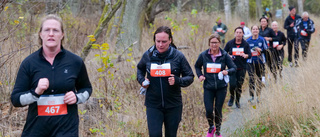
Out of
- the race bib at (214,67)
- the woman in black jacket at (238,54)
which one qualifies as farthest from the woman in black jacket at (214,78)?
the woman in black jacket at (238,54)

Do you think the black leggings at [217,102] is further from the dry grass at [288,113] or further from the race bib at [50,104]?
the race bib at [50,104]

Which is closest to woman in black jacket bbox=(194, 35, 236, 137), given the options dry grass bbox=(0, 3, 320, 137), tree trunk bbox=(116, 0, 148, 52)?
dry grass bbox=(0, 3, 320, 137)

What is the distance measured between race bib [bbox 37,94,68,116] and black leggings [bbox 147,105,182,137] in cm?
153

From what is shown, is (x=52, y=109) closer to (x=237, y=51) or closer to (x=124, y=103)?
(x=124, y=103)

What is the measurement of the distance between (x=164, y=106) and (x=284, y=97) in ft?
7.43

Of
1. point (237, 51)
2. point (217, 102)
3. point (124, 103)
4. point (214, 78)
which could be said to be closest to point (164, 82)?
point (214, 78)

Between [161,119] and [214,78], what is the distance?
2.06 metres

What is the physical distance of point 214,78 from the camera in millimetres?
6285

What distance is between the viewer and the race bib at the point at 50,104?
10.4 ft

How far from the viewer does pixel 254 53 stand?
877 cm

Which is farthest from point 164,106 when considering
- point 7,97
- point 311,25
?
point 311,25

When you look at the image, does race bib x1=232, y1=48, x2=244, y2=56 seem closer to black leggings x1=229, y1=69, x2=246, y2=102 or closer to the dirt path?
black leggings x1=229, y1=69, x2=246, y2=102

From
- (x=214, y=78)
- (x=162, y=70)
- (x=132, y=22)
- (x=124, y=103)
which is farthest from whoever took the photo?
(x=132, y=22)

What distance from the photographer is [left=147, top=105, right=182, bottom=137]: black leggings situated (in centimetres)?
448
